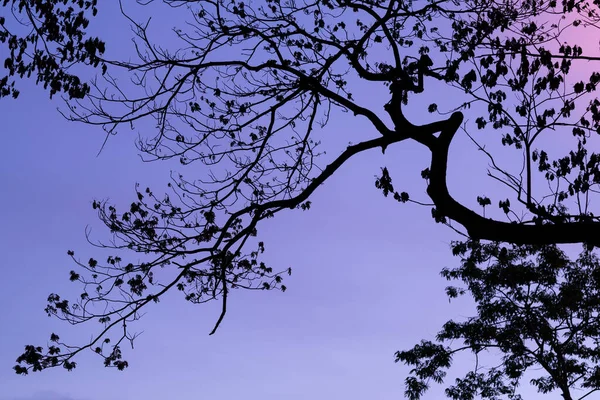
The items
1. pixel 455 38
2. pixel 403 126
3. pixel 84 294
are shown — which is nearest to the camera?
pixel 403 126

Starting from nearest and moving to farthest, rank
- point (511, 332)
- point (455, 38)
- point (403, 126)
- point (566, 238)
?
1. point (566, 238)
2. point (403, 126)
3. point (455, 38)
4. point (511, 332)

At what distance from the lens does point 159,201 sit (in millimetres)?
9602

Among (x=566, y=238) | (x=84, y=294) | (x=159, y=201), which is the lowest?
(x=566, y=238)

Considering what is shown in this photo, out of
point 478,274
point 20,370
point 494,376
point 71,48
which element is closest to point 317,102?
point 71,48

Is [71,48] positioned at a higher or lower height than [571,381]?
higher

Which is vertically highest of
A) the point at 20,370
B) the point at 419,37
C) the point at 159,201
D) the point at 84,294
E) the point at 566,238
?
the point at 419,37

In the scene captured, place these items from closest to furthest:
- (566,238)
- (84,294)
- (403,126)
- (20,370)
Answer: (566,238) < (403,126) < (20,370) < (84,294)

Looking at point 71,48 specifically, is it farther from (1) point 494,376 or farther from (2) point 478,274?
(1) point 494,376

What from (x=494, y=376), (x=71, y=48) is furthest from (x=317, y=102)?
(x=494, y=376)

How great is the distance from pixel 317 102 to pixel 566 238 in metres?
4.44

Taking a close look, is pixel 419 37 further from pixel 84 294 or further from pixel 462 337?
pixel 462 337

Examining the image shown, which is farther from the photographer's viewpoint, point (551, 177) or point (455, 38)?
point (455, 38)

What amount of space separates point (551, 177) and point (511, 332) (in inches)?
374

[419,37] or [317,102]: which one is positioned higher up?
[419,37]
